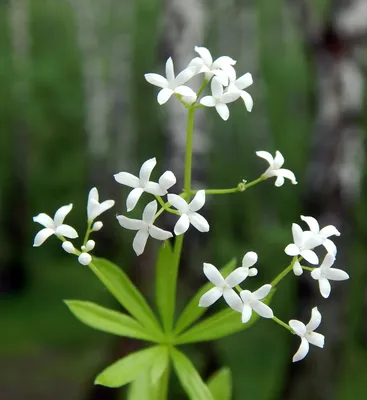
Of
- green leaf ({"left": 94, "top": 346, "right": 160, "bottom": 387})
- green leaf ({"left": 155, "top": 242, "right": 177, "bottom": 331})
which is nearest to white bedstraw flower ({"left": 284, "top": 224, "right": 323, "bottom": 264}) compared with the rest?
green leaf ({"left": 155, "top": 242, "right": 177, "bottom": 331})

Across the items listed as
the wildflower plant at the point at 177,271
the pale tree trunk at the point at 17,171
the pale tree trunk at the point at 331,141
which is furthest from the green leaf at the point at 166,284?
the pale tree trunk at the point at 17,171

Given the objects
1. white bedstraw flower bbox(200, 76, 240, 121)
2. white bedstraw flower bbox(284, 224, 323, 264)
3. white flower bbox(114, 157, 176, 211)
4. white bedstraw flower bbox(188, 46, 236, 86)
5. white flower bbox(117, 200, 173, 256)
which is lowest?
white bedstraw flower bbox(284, 224, 323, 264)

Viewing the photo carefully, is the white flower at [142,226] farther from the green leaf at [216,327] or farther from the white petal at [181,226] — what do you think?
the green leaf at [216,327]

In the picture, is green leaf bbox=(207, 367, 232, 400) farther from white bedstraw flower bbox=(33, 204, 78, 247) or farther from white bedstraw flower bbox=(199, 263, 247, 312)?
white bedstraw flower bbox=(33, 204, 78, 247)

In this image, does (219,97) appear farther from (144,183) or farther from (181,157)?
(181,157)

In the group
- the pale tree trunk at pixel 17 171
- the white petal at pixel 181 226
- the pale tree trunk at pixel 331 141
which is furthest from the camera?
the pale tree trunk at pixel 17 171

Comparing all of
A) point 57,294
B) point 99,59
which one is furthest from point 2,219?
point 99,59

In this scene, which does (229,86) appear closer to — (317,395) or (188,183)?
(188,183)
